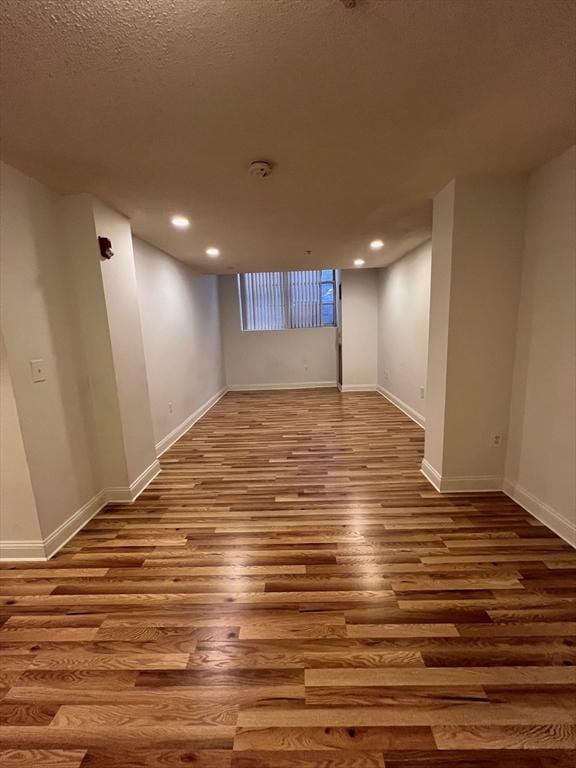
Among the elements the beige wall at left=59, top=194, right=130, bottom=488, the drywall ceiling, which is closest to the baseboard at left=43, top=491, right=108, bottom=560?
the beige wall at left=59, top=194, right=130, bottom=488

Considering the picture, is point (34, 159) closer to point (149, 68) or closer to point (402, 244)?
point (149, 68)

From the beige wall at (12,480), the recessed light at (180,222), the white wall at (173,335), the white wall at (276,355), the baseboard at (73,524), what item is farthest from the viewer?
the white wall at (276,355)

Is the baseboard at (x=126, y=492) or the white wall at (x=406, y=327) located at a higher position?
the white wall at (x=406, y=327)

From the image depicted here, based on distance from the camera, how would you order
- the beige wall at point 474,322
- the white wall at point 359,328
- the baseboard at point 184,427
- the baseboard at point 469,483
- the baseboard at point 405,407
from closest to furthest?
1. the beige wall at point 474,322
2. the baseboard at point 469,483
3. the baseboard at point 184,427
4. the baseboard at point 405,407
5. the white wall at point 359,328

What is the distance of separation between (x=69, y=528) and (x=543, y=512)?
327 cm

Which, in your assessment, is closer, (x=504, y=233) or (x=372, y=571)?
(x=372, y=571)

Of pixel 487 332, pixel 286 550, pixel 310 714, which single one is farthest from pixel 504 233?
pixel 310 714

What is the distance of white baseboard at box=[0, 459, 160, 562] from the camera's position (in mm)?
1981

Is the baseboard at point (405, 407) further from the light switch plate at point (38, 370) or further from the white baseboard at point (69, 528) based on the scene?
the light switch plate at point (38, 370)

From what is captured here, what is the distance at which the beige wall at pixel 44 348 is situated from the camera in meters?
1.86

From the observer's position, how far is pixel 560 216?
197cm

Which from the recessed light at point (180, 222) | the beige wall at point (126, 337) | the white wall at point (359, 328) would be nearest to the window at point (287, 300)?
the white wall at point (359, 328)

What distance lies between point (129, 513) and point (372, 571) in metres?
1.87

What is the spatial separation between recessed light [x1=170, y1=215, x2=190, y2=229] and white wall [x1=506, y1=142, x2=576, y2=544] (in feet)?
8.82
